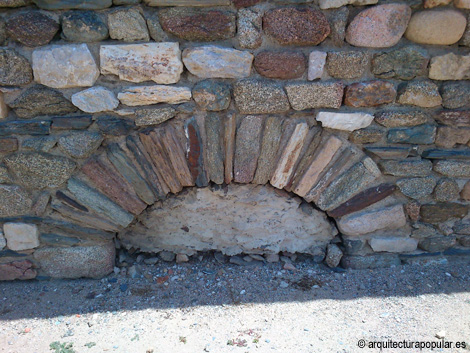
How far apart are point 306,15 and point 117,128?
1.16m

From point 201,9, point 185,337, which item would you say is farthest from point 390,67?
point 185,337

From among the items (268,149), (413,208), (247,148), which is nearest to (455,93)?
(413,208)

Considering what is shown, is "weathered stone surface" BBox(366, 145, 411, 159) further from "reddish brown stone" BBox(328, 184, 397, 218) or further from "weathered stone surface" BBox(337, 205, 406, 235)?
"weathered stone surface" BBox(337, 205, 406, 235)

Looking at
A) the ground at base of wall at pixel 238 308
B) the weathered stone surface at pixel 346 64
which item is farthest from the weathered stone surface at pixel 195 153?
the weathered stone surface at pixel 346 64

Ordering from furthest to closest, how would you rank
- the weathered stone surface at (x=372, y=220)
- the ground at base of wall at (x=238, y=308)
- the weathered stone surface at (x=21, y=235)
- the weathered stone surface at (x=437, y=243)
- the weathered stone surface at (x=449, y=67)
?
the weathered stone surface at (x=437, y=243)
the weathered stone surface at (x=372, y=220)
the weathered stone surface at (x=21, y=235)
the weathered stone surface at (x=449, y=67)
the ground at base of wall at (x=238, y=308)

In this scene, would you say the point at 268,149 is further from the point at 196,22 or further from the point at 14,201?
the point at 14,201

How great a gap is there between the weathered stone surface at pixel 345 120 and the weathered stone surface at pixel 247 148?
1.16 ft

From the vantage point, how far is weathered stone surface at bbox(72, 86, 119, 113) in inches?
76.5

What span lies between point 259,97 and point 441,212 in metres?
1.36

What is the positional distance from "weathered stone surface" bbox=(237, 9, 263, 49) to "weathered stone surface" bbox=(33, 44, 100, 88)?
78 centimetres

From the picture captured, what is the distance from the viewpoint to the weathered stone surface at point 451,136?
7.02ft

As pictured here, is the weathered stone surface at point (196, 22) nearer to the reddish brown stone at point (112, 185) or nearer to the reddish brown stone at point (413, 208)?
the reddish brown stone at point (112, 185)

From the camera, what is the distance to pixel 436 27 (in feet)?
6.45

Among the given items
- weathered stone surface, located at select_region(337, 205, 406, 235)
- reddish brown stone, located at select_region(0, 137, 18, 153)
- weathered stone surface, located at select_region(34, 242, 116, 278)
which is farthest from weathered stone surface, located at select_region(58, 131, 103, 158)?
weathered stone surface, located at select_region(337, 205, 406, 235)
